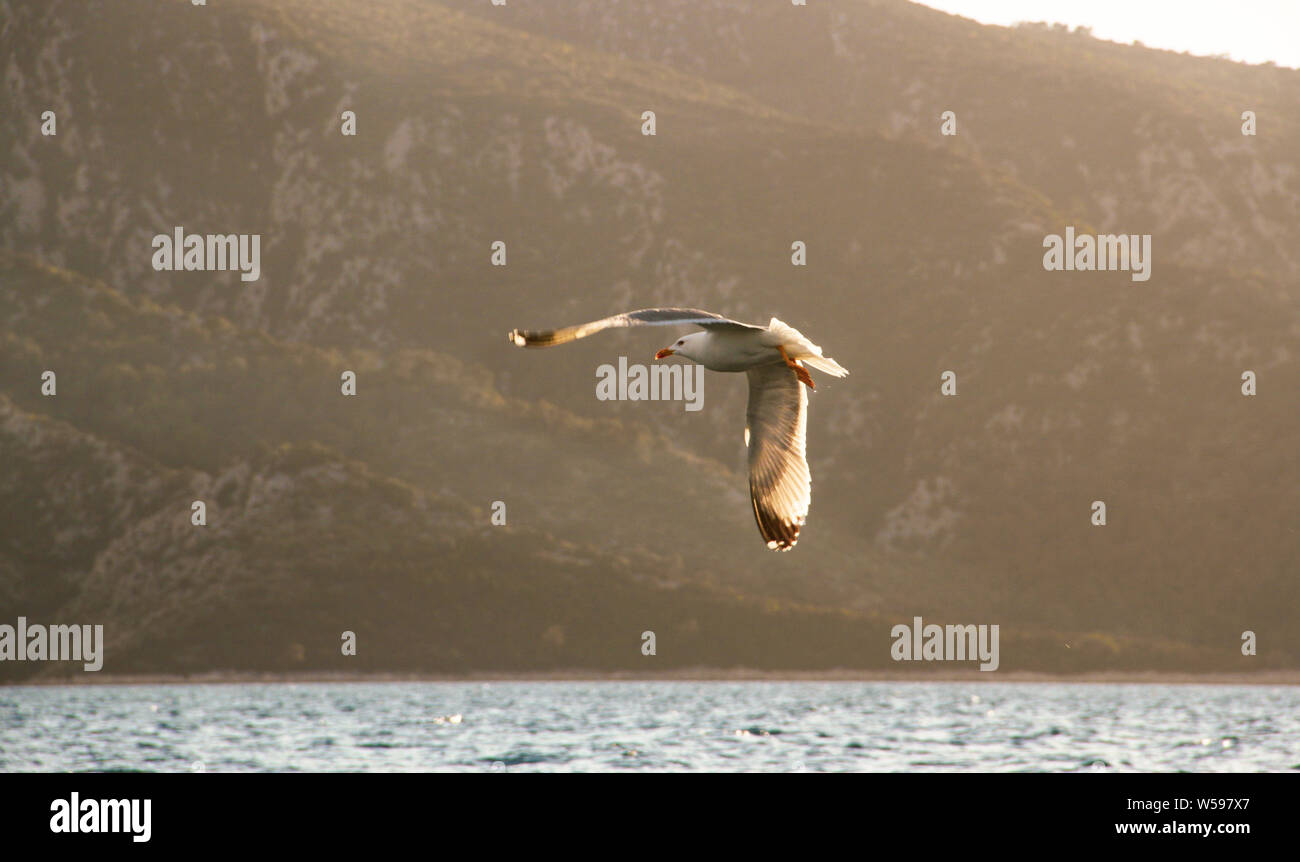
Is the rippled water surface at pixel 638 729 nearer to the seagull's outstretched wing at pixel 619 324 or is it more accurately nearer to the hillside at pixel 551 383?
the hillside at pixel 551 383

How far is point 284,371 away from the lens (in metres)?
162

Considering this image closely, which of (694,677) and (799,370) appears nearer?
(799,370)

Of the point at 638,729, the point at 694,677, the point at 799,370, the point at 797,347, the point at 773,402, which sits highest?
the point at 797,347

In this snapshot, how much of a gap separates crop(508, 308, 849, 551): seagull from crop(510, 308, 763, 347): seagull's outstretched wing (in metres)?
0.81

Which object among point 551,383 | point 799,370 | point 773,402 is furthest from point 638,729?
A: point 551,383

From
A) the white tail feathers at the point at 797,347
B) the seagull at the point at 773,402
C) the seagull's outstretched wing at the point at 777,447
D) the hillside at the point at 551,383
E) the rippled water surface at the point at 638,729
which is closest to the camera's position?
the white tail feathers at the point at 797,347

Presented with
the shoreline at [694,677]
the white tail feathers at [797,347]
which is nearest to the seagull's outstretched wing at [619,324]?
the white tail feathers at [797,347]

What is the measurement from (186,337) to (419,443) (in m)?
26.5

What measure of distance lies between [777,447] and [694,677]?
119472mm

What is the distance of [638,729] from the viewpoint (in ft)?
247

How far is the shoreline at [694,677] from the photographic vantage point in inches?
5246

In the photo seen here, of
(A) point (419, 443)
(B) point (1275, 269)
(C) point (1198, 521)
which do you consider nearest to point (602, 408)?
(A) point (419, 443)

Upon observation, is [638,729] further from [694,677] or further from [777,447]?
[694,677]

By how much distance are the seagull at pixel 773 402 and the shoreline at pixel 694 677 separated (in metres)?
116
